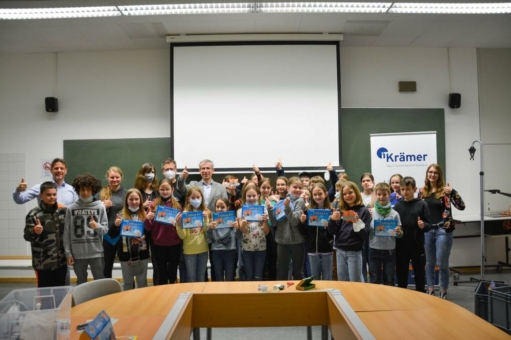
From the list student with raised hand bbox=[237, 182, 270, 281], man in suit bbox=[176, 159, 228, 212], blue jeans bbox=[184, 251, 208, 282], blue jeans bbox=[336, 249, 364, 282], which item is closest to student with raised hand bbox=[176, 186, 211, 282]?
blue jeans bbox=[184, 251, 208, 282]

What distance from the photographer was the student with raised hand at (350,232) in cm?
358

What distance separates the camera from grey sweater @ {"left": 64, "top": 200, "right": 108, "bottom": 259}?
12.0 ft

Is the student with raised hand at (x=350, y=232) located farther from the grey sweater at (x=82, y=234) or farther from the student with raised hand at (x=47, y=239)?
the student with raised hand at (x=47, y=239)

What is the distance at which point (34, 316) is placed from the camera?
4.83 feet

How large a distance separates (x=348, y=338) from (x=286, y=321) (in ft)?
1.83

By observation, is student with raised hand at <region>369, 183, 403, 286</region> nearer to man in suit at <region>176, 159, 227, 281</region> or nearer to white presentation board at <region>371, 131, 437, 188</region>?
man in suit at <region>176, 159, 227, 281</region>

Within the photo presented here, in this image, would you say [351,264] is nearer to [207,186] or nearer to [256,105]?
[207,186]

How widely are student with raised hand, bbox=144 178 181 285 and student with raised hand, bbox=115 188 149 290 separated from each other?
102 millimetres

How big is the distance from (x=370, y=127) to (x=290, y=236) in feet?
9.33

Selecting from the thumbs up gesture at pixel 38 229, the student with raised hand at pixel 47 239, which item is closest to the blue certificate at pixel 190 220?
the student with raised hand at pixel 47 239

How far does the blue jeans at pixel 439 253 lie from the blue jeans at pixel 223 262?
228 cm

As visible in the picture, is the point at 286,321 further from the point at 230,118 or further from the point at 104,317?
the point at 230,118

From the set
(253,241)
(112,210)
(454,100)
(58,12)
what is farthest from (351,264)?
(58,12)

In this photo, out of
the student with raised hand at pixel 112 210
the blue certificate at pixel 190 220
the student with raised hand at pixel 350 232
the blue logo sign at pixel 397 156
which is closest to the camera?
the student with raised hand at pixel 350 232
